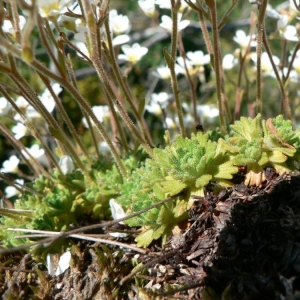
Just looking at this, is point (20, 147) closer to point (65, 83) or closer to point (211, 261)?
point (65, 83)

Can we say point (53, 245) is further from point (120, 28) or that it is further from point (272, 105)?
point (272, 105)

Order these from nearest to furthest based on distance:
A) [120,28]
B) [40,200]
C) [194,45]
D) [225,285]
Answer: [225,285], [40,200], [120,28], [194,45]

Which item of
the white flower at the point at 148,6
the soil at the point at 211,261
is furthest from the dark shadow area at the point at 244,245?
the white flower at the point at 148,6

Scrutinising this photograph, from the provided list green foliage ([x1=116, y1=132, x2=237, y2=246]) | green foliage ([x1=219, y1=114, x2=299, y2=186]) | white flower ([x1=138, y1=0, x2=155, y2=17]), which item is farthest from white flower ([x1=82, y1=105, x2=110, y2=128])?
green foliage ([x1=219, y1=114, x2=299, y2=186])

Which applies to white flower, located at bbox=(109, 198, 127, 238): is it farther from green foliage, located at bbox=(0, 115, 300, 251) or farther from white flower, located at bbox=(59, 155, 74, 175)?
white flower, located at bbox=(59, 155, 74, 175)

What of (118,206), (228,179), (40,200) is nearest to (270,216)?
(228,179)

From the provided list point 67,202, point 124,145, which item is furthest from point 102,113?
point 67,202
